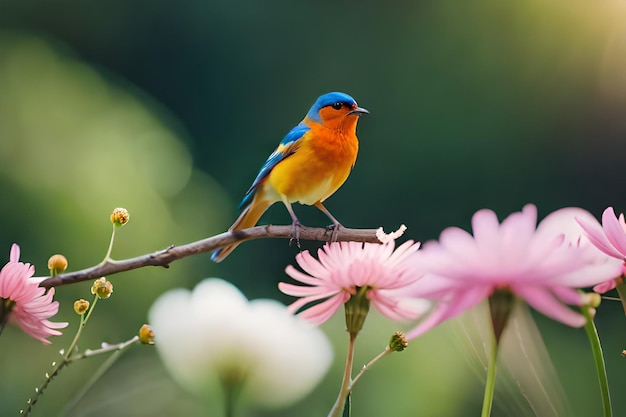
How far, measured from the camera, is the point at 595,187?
11.6 feet

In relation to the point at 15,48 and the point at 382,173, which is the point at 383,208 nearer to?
the point at 382,173

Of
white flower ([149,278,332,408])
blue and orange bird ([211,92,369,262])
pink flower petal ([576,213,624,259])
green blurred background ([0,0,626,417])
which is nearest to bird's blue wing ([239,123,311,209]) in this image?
blue and orange bird ([211,92,369,262])

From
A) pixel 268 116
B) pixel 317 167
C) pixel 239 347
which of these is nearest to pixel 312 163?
pixel 317 167

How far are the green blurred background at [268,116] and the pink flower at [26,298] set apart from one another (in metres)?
1.50

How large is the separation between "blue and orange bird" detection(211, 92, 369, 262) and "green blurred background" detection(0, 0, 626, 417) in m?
1.29

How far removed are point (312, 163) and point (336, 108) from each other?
0.08 m

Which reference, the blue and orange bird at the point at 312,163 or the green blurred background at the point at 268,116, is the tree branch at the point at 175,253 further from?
the green blurred background at the point at 268,116

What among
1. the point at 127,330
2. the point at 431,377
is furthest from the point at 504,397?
the point at 127,330

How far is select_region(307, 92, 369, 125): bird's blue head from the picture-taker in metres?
0.55

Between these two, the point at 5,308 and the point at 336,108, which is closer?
the point at 5,308

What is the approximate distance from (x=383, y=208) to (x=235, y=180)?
750mm

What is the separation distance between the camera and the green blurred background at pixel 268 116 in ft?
7.89

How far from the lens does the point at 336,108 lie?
22.2 inches

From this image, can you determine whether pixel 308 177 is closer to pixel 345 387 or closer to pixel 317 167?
pixel 317 167
